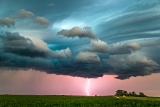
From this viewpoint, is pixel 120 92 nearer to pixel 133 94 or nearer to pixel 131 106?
pixel 133 94

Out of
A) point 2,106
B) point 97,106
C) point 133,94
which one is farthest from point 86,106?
point 133,94

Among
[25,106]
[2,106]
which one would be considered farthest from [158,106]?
[2,106]

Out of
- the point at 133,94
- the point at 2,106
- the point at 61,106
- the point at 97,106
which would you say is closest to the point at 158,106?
the point at 97,106

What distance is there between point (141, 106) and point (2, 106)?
2390cm

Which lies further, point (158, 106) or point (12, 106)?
point (158, 106)

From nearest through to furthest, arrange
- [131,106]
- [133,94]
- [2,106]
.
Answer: [2,106]
[131,106]
[133,94]

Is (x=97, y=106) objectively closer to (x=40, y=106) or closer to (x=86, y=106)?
(x=86, y=106)

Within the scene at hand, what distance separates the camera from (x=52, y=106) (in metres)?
51.1

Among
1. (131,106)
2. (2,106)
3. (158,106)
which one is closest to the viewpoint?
(2,106)

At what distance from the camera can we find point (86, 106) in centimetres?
→ 5184

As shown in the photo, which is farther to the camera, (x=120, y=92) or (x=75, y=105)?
(x=120, y=92)

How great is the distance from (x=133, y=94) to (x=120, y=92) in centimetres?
579

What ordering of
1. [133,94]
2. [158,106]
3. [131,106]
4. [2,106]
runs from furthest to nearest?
1. [133,94]
2. [158,106]
3. [131,106]
4. [2,106]

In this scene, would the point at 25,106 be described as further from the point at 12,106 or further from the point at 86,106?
the point at 86,106
